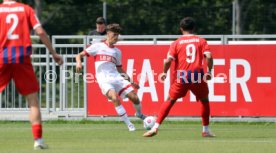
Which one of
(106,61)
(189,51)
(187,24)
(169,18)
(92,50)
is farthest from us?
(169,18)

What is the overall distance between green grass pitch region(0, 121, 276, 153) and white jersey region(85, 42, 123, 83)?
942mm

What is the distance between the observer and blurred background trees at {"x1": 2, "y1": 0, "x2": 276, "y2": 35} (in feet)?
89.5

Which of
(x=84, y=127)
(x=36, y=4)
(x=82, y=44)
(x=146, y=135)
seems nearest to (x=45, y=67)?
(x=82, y=44)

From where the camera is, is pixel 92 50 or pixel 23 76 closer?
pixel 23 76

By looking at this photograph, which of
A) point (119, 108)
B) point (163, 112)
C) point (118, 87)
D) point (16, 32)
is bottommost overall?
point (119, 108)

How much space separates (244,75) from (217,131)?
2905mm

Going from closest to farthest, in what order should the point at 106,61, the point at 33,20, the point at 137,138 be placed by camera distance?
the point at 33,20 → the point at 137,138 → the point at 106,61

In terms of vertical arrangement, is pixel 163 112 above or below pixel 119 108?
above

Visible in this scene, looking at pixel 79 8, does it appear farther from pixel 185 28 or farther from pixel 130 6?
pixel 185 28

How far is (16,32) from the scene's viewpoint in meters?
13.3

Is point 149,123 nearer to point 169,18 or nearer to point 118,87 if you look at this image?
point 118,87

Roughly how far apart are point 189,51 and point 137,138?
5.14 ft

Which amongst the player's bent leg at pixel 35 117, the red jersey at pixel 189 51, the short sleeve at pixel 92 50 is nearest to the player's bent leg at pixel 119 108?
the short sleeve at pixel 92 50

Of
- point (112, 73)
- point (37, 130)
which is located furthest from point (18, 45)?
point (112, 73)
